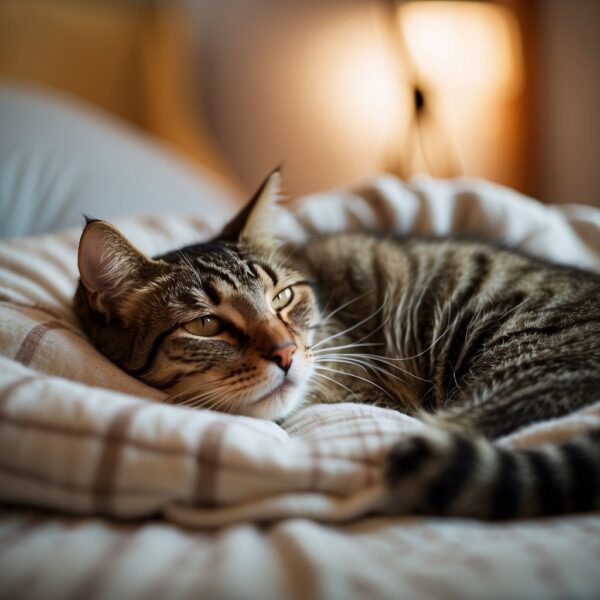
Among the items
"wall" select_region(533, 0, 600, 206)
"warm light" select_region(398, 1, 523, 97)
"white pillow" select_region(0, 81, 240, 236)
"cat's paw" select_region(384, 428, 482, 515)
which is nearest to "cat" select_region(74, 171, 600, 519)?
"cat's paw" select_region(384, 428, 482, 515)

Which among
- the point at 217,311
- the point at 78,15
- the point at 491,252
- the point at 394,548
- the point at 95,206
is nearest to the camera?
the point at 394,548

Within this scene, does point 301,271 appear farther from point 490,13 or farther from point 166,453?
point 490,13

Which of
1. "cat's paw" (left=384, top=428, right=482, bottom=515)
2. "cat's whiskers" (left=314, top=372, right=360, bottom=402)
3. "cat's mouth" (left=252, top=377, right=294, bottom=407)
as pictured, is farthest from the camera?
"cat's whiskers" (left=314, top=372, right=360, bottom=402)

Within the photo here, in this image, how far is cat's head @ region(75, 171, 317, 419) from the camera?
891 mm

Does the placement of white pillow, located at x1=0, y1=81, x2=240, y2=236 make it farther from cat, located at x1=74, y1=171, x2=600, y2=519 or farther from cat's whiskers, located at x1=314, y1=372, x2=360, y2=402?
cat's whiskers, located at x1=314, y1=372, x2=360, y2=402

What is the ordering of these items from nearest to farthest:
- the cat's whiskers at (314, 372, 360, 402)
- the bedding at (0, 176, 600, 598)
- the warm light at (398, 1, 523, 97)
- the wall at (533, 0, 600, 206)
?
the bedding at (0, 176, 600, 598)
the cat's whiskers at (314, 372, 360, 402)
the warm light at (398, 1, 523, 97)
the wall at (533, 0, 600, 206)

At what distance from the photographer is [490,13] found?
2523 millimetres

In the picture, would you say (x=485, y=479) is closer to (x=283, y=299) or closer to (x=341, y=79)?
(x=283, y=299)

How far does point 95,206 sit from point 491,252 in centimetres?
121

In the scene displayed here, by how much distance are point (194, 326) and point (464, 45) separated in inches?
90.9

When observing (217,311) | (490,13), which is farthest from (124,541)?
(490,13)

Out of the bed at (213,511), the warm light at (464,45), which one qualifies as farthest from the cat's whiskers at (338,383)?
the warm light at (464,45)

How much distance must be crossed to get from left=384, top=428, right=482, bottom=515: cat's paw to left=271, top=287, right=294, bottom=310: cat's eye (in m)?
0.53

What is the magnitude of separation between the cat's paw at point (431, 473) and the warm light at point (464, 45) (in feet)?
8.20
